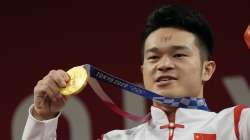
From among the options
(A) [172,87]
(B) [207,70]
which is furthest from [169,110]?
(B) [207,70]

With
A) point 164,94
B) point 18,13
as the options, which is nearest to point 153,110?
point 164,94

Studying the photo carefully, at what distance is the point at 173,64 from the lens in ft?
Result: 5.84

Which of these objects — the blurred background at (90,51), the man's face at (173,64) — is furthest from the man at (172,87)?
the blurred background at (90,51)

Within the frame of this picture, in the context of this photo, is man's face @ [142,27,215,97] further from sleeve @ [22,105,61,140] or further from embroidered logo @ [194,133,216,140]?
sleeve @ [22,105,61,140]

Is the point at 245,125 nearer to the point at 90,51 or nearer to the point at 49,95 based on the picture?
the point at 49,95

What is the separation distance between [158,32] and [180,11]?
9 centimetres

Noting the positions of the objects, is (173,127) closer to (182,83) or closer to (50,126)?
(182,83)

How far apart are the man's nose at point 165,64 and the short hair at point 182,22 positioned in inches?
4.3

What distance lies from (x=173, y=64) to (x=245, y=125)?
263mm

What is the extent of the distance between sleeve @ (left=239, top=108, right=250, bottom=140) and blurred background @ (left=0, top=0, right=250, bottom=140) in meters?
1.17

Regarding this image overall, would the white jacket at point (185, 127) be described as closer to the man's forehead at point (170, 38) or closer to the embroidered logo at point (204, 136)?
the embroidered logo at point (204, 136)

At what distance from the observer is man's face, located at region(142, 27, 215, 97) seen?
1773 mm

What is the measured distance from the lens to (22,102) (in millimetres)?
2902

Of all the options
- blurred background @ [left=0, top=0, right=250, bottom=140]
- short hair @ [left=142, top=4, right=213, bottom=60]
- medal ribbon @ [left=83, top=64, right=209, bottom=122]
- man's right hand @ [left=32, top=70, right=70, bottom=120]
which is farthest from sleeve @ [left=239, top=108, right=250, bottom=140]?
blurred background @ [left=0, top=0, right=250, bottom=140]
